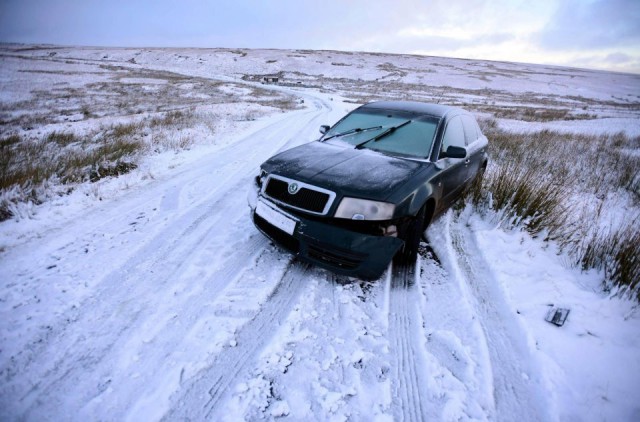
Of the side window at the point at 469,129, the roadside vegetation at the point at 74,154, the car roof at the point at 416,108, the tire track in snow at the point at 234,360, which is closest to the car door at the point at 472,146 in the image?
the side window at the point at 469,129

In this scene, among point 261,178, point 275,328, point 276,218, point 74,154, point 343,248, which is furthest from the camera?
point 74,154

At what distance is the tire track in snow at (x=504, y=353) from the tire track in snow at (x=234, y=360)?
1541mm

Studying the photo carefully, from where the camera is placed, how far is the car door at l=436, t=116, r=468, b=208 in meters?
3.37

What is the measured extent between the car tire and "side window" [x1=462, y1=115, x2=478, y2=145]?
1954 millimetres

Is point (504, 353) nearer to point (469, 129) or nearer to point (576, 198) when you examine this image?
point (469, 129)

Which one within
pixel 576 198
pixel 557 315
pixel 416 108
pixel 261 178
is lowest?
pixel 557 315

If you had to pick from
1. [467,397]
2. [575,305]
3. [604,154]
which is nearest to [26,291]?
[467,397]

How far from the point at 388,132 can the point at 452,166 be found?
33.2 inches

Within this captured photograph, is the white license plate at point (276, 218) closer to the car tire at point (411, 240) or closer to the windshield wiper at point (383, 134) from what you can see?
the car tire at point (411, 240)

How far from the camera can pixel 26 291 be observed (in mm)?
2453

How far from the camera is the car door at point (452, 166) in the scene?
337 cm

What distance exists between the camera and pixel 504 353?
223cm

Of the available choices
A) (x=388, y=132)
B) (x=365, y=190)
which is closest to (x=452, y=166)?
(x=388, y=132)

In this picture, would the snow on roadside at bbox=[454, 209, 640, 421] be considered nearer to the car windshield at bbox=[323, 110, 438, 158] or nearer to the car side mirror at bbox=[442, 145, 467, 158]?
the car side mirror at bbox=[442, 145, 467, 158]
